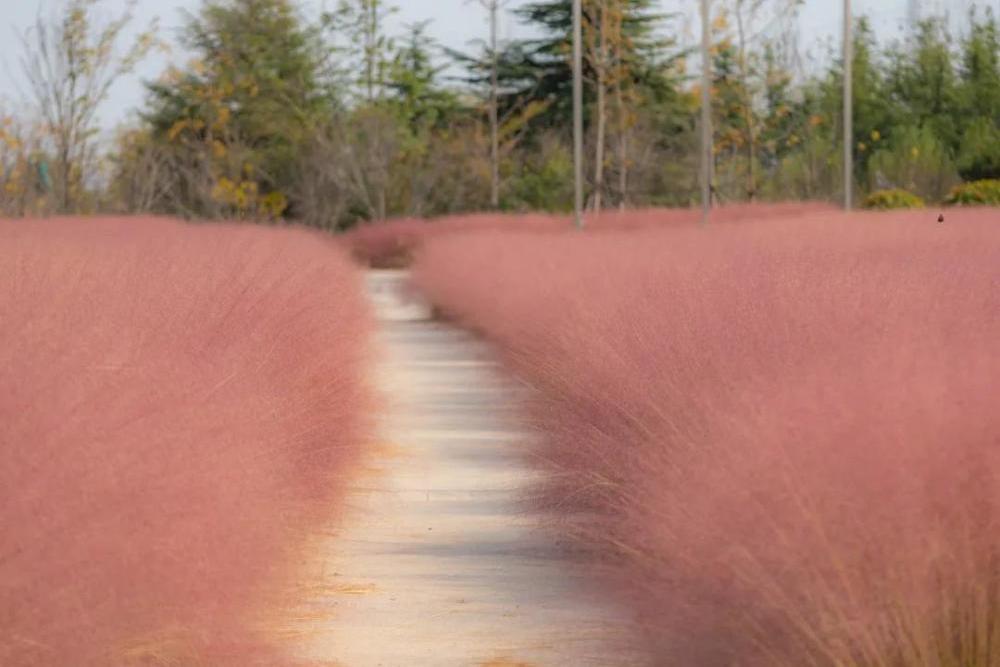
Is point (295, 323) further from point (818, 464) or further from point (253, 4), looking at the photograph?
point (253, 4)

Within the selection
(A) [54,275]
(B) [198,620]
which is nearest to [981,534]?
(B) [198,620]

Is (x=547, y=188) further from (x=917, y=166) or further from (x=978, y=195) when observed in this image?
(x=978, y=195)

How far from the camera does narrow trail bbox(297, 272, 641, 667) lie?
6.48 m

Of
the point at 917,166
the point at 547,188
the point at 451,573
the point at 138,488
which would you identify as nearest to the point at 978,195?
the point at 917,166

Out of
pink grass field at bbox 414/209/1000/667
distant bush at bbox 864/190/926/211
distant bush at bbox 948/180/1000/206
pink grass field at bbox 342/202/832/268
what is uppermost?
pink grass field at bbox 414/209/1000/667

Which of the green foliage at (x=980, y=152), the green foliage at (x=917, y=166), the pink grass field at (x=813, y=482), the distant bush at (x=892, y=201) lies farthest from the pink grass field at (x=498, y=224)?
the pink grass field at (x=813, y=482)

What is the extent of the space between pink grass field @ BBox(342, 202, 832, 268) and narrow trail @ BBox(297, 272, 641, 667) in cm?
2030

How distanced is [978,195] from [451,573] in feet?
80.7

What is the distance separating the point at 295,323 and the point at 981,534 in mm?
5149

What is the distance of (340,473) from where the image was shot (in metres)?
9.34

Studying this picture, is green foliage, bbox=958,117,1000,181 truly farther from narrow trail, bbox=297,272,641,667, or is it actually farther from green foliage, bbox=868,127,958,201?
narrow trail, bbox=297,272,641,667

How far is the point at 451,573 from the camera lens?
779 centimetres

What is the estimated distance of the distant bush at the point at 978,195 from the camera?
30906mm

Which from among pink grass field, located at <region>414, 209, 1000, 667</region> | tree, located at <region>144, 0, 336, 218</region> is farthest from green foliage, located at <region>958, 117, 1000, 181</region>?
pink grass field, located at <region>414, 209, 1000, 667</region>
